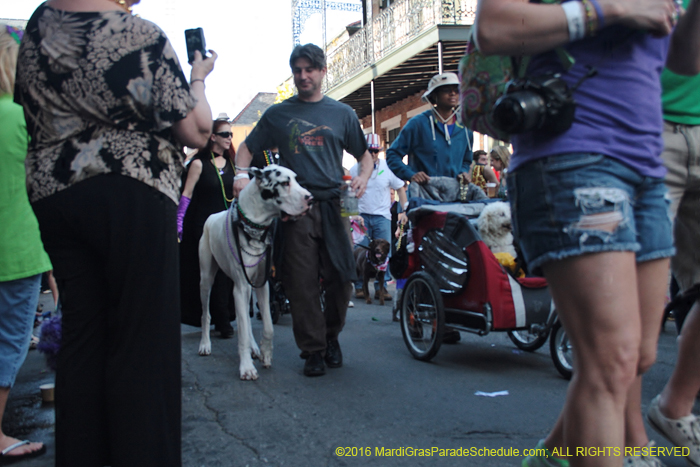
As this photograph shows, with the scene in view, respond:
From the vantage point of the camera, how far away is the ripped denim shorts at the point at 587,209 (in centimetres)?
177

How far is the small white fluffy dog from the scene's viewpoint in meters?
4.97

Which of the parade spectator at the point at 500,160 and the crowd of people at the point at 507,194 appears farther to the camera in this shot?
the parade spectator at the point at 500,160

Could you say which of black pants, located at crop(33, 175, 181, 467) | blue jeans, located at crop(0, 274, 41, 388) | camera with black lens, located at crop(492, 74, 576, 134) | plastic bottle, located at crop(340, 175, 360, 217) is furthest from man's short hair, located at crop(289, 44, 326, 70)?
camera with black lens, located at crop(492, 74, 576, 134)

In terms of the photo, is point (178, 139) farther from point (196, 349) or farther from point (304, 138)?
point (196, 349)

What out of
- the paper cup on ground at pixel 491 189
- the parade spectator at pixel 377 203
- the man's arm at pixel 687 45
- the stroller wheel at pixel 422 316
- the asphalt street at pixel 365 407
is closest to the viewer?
the man's arm at pixel 687 45

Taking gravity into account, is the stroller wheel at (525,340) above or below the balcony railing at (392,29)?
below

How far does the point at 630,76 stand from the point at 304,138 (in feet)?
10.7

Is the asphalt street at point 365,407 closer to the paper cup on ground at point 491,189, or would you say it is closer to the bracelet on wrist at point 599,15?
the bracelet on wrist at point 599,15

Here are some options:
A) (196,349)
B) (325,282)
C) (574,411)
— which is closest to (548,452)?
(574,411)

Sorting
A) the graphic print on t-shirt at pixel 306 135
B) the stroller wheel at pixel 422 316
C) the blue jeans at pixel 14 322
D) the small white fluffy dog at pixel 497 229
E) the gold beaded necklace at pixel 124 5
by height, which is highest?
the gold beaded necklace at pixel 124 5

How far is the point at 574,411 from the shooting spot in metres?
1.83

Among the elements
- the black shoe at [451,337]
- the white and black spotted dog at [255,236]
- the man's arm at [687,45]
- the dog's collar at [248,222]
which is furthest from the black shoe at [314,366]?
the man's arm at [687,45]

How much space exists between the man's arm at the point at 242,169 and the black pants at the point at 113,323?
2.85m

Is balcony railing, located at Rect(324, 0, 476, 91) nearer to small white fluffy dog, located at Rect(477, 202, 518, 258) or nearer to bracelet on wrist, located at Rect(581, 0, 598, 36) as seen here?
small white fluffy dog, located at Rect(477, 202, 518, 258)
